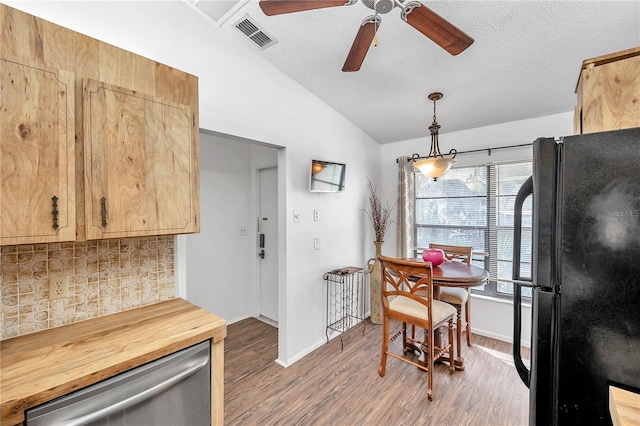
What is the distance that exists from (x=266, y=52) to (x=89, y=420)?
2.51m

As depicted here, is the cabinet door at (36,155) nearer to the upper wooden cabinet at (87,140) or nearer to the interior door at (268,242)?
the upper wooden cabinet at (87,140)

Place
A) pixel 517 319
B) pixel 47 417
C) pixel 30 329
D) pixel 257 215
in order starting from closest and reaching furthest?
pixel 47 417
pixel 517 319
pixel 30 329
pixel 257 215

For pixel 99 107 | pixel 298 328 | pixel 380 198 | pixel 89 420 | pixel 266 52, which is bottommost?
pixel 298 328

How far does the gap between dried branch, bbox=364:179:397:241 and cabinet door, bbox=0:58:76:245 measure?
3106 mm

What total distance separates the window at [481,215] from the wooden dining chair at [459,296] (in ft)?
0.92

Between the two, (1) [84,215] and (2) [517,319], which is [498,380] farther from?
(1) [84,215]

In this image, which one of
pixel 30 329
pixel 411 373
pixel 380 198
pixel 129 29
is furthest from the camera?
pixel 380 198

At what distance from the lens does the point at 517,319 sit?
3.64ft

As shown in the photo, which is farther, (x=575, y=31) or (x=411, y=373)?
(x=411, y=373)

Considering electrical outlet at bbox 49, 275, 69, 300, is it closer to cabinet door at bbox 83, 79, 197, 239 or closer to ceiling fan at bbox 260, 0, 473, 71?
cabinet door at bbox 83, 79, 197, 239

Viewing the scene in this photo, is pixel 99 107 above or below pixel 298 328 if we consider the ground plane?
above

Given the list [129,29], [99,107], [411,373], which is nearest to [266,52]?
[129,29]

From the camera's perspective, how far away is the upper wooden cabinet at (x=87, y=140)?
40.3 inches

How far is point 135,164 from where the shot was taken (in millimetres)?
1299
